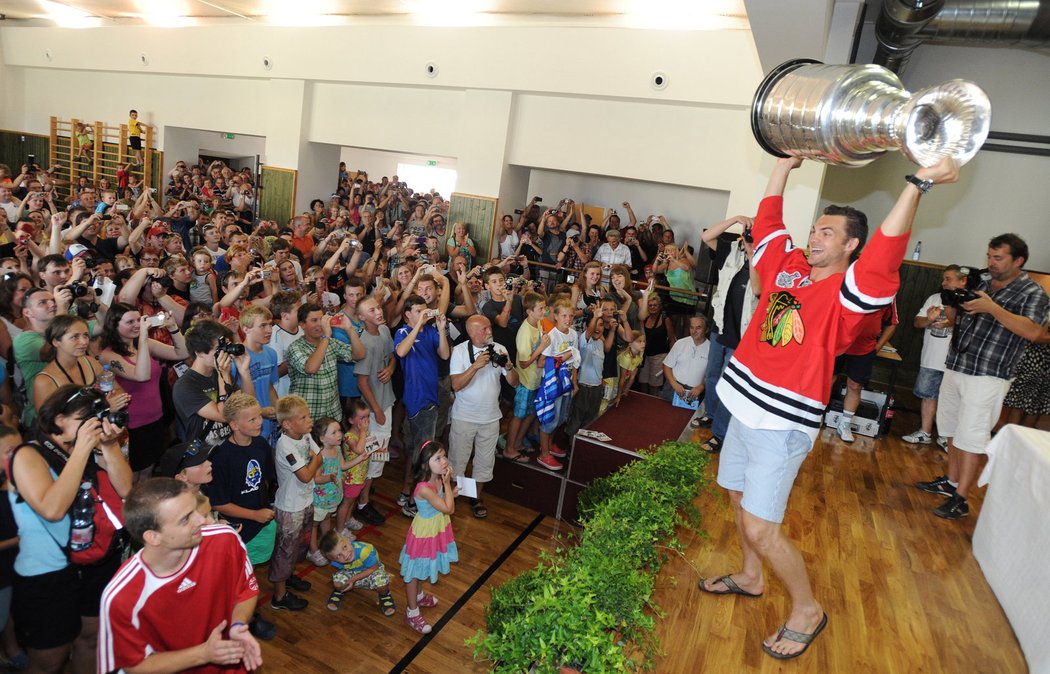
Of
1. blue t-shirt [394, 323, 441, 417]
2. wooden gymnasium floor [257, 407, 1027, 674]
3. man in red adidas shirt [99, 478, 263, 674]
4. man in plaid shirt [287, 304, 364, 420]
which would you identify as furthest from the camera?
blue t-shirt [394, 323, 441, 417]

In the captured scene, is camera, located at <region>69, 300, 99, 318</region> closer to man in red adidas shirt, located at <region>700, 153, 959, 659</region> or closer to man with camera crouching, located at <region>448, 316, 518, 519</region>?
man with camera crouching, located at <region>448, 316, 518, 519</region>

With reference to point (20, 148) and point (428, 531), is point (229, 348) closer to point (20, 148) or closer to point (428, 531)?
point (428, 531)

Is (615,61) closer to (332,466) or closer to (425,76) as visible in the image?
(425,76)

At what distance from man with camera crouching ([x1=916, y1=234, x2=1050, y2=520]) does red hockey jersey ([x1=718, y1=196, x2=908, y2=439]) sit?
6.16 feet

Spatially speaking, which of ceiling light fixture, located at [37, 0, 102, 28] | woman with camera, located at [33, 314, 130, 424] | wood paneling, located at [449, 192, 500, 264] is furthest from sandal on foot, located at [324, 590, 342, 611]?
ceiling light fixture, located at [37, 0, 102, 28]

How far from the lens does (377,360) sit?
4461 millimetres

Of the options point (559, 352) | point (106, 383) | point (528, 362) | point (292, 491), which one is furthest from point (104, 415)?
point (559, 352)

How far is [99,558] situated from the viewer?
7.74ft

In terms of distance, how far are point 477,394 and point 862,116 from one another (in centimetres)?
318

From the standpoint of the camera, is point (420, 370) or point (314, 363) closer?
point (314, 363)

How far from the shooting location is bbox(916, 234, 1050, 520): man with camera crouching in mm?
3580

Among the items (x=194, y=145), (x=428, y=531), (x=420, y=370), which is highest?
(x=194, y=145)

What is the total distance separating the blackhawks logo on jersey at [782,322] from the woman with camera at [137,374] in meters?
3.08

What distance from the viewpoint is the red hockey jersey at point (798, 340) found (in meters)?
1.93
